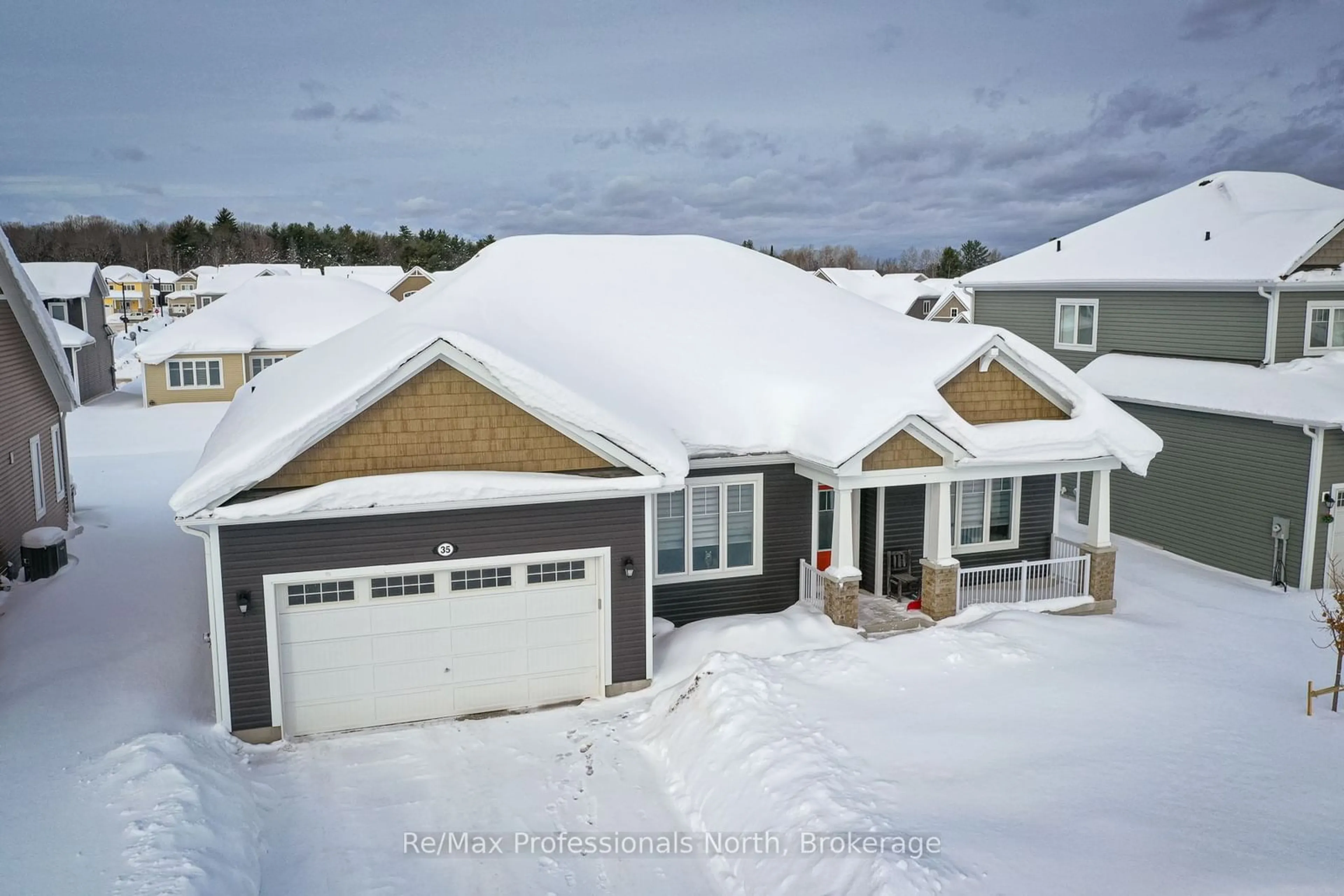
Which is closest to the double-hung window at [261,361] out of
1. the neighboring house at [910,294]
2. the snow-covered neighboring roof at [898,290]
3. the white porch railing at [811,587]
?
the neighboring house at [910,294]

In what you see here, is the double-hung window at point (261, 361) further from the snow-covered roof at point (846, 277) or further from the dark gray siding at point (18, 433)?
the snow-covered roof at point (846, 277)

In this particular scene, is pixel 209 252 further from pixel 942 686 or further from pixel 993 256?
pixel 942 686

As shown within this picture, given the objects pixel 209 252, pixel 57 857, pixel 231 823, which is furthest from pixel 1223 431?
pixel 209 252

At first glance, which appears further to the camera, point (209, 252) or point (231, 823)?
point (209, 252)

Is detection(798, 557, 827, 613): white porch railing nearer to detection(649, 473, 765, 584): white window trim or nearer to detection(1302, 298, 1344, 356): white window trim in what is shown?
detection(649, 473, 765, 584): white window trim

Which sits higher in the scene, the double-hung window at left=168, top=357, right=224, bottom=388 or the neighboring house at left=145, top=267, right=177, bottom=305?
the neighboring house at left=145, top=267, right=177, bottom=305

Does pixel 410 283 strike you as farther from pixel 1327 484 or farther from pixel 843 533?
pixel 1327 484

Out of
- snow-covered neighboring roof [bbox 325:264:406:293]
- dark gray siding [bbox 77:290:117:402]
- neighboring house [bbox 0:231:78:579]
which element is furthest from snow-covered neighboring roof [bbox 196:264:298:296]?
neighboring house [bbox 0:231:78:579]
